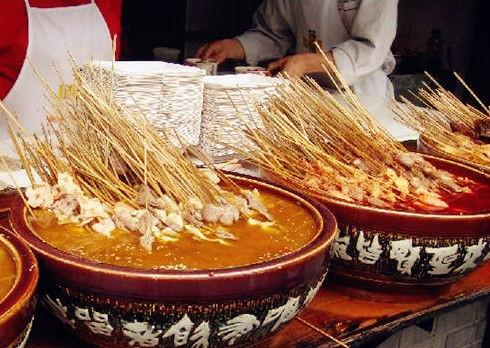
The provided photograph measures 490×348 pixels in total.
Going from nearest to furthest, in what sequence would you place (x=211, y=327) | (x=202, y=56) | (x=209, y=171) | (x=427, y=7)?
(x=211, y=327) → (x=209, y=171) → (x=202, y=56) → (x=427, y=7)

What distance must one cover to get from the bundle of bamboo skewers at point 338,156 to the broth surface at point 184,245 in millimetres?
229

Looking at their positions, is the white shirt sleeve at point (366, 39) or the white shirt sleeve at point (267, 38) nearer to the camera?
the white shirt sleeve at point (366, 39)

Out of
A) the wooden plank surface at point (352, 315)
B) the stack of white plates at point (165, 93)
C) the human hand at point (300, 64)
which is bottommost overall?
the human hand at point (300, 64)

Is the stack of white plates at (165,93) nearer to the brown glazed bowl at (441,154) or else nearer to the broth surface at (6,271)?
the brown glazed bowl at (441,154)

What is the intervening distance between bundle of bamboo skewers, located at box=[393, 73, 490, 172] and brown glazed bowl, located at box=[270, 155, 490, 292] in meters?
0.51

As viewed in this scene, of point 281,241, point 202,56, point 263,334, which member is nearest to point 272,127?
point 281,241

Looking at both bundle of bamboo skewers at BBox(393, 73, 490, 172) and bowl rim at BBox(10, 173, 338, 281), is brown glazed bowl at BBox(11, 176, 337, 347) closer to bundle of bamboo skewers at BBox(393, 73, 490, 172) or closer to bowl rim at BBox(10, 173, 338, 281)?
bowl rim at BBox(10, 173, 338, 281)

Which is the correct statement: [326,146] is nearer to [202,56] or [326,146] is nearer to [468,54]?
[202,56]

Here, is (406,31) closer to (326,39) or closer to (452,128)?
(326,39)

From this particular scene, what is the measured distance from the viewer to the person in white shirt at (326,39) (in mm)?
3859

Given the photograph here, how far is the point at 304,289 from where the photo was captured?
3.46 feet

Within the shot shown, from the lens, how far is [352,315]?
132cm

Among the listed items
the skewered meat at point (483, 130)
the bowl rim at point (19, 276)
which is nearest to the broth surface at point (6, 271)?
the bowl rim at point (19, 276)

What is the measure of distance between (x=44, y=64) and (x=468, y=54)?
5.14 m
